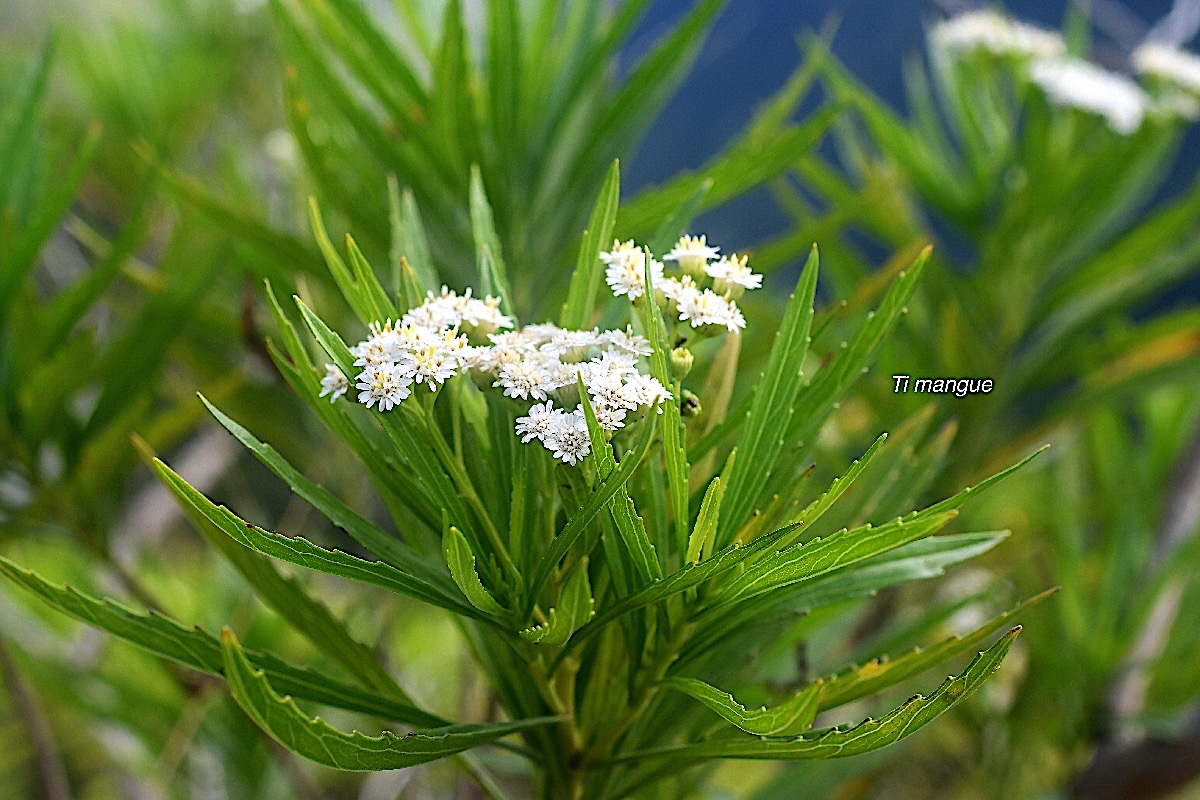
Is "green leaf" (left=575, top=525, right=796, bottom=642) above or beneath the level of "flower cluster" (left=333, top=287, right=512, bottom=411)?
beneath

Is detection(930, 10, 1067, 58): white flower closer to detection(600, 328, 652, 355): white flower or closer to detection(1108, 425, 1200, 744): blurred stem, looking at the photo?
detection(1108, 425, 1200, 744): blurred stem

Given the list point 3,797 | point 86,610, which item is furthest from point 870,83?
point 3,797

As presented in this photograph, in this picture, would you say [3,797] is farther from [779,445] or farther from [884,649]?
[779,445]

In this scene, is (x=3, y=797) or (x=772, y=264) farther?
(x=3, y=797)

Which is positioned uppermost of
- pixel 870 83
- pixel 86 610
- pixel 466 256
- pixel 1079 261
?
pixel 870 83

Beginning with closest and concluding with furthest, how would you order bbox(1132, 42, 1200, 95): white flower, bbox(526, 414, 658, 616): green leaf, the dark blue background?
bbox(526, 414, 658, 616): green leaf, bbox(1132, 42, 1200, 95): white flower, the dark blue background

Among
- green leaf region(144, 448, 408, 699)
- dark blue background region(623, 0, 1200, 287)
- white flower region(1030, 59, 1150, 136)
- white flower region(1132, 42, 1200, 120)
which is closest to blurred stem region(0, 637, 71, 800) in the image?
green leaf region(144, 448, 408, 699)
